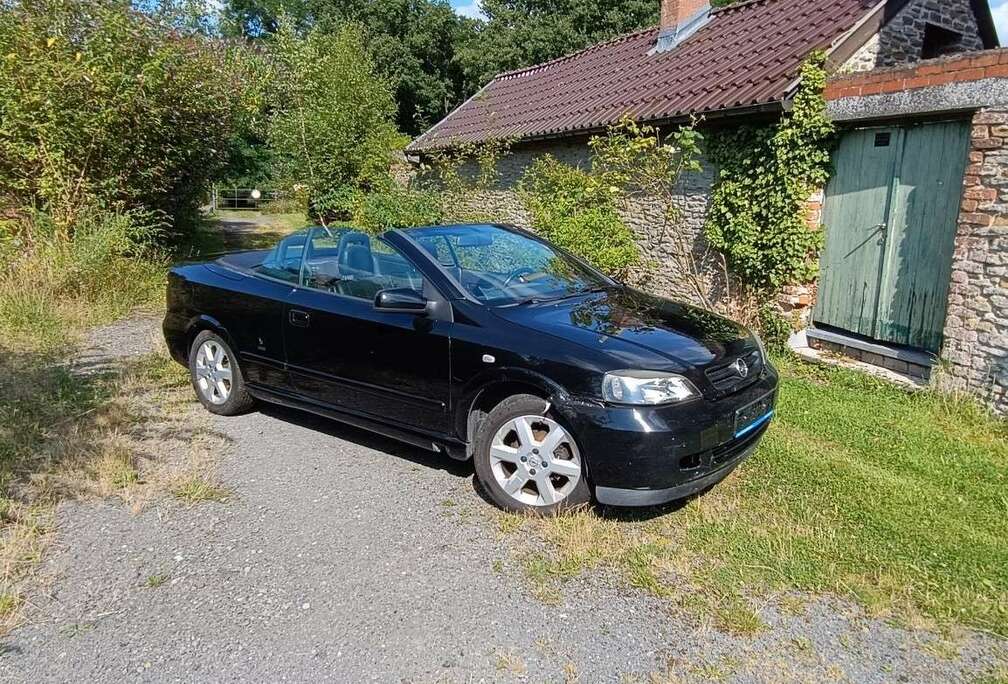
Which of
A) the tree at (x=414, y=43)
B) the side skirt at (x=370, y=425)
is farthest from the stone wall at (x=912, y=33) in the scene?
the tree at (x=414, y=43)

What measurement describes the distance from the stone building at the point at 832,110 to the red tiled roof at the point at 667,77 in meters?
0.04

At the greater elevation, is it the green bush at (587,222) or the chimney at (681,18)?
the chimney at (681,18)

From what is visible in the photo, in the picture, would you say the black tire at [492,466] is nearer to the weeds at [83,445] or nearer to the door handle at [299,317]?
the door handle at [299,317]

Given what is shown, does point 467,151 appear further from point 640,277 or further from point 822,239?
point 822,239

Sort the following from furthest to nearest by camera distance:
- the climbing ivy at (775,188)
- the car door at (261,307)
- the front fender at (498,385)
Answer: the climbing ivy at (775,188), the car door at (261,307), the front fender at (498,385)

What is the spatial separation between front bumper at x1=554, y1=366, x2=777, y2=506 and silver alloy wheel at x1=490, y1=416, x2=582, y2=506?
0.42ft

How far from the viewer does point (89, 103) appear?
10219 millimetres

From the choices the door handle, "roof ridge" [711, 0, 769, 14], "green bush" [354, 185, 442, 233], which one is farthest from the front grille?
"green bush" [354, 185, 442, 233]

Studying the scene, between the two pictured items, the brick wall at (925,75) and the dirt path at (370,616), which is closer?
the dirt path at (370,616)

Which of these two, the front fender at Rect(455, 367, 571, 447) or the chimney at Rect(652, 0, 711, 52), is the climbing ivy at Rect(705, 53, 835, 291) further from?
the front fender at Rect(455, 367, 571, 447)

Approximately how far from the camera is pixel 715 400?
11.9ft

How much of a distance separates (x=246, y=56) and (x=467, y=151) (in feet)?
17.1

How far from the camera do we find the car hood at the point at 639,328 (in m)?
3.71

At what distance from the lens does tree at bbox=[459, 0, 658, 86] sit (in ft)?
103
